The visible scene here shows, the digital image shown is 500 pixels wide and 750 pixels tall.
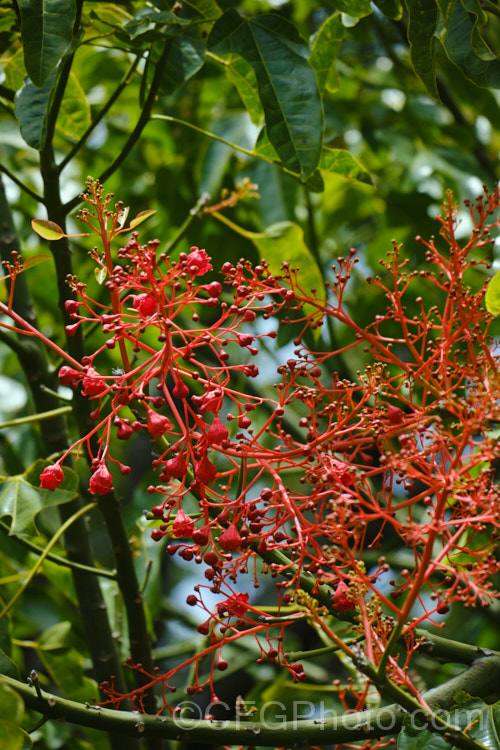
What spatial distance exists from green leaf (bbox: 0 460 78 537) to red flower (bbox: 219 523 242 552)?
417mm

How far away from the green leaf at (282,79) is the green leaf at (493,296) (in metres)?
0.31

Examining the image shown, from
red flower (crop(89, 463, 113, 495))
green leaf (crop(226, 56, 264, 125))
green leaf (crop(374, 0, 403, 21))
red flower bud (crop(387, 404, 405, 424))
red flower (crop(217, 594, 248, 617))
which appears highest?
green leaf (crop(226, 56, 264, 125))

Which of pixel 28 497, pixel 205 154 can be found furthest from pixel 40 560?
pixel 205 154

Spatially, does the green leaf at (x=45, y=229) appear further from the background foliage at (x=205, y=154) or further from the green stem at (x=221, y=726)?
the green stem at (x=221, y=726)

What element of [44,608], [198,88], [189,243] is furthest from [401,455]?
[198,88]

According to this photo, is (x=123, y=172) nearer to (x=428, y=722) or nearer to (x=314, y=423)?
(x=314, y=423)

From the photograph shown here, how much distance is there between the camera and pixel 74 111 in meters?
1.52

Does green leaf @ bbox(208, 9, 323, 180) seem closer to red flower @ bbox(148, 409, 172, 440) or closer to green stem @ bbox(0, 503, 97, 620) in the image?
red flower @ bbox(148, 409, 172, 440)

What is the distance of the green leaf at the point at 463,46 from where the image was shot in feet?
3.59

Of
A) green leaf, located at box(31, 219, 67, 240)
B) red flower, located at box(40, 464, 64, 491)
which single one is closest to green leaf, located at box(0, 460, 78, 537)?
red flower, located at box(40, 464, 64, 491)

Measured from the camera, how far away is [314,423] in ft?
3.51

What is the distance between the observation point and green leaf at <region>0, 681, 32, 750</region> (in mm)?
790

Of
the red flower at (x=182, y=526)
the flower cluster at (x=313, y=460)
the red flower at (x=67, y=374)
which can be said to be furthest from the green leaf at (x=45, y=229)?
the red flower at (x=182, y=526)

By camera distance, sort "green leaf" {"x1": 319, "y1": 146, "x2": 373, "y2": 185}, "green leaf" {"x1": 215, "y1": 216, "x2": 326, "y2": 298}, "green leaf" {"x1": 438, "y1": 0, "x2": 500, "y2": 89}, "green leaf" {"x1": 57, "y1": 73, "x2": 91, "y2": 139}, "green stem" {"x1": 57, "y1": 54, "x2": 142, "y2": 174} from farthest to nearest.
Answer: "green leaf" {"x1": 215, "y1": 216, "x2": 326, "y2": 298}, "green leaf" {"x1": 57, "y1": 73, "x2": 91, "y2": 139}, "green leaf" {"x1": 319, "y1": 146, "x2": 373, "y2": 185}, "green stem" {"x1": 57, "y1": 54, "x2": 142, "y2": 174}, "green leaf" {"x1": 438, "y1": 0, "x2": 500, "y2": 89}
